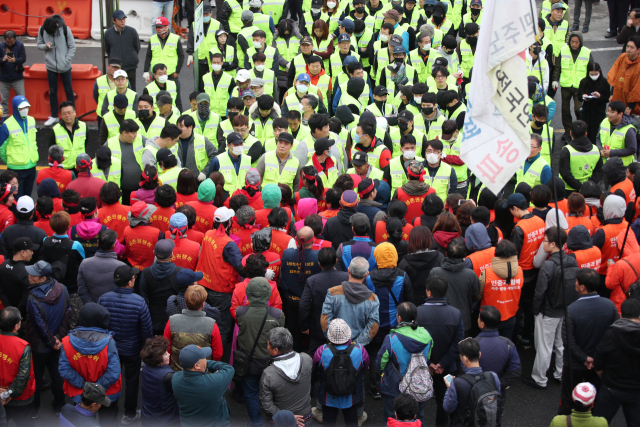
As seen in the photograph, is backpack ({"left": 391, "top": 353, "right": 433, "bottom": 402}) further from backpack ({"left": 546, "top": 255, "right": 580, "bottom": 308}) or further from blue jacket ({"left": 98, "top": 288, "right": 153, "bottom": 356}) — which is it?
blue jacket ({"left": 98, "top": 288, "right": 153, "bottom": 356})

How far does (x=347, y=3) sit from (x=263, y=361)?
11.9 metres

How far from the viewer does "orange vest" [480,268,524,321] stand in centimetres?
653

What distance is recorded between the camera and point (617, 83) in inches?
Answer: 485

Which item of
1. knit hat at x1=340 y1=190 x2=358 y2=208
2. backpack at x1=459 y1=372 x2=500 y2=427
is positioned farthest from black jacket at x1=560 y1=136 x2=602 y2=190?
backpack at x1=459 y1=372 x2=500 y2=427

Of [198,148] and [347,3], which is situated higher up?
[347,3]

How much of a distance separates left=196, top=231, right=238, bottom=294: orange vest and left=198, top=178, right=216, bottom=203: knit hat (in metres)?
0.80

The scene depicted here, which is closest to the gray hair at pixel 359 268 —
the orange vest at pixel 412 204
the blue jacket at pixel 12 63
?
the orange vest at pixel 412 204

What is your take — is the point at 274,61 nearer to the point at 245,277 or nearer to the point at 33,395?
the point at 245,277

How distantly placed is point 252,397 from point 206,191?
2.46m

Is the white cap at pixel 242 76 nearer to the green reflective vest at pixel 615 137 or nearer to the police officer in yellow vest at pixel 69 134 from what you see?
the police officer in yellow vest at pixel 69 134

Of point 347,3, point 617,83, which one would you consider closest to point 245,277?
point 617,83

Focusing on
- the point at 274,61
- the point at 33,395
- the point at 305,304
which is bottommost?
the point at 33,395

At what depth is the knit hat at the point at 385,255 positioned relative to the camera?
245 inches

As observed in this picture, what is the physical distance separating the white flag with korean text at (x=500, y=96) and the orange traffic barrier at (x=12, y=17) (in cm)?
1565
